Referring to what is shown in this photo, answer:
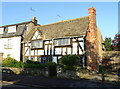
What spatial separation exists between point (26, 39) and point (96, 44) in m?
14.3

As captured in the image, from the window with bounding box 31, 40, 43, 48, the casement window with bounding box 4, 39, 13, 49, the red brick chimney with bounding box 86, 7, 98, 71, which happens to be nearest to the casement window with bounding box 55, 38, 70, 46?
the red brick chimney with bounding box 86, 7, 98, 71

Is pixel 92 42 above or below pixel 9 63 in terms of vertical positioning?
above

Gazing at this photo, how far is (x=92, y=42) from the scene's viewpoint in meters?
23.9

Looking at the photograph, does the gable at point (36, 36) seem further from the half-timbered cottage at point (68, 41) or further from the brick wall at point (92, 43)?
the brick wall at point (92, 43)

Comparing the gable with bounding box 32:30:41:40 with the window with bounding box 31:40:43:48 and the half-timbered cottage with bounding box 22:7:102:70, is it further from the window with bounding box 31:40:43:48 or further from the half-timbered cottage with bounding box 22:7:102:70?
the window with bounding box 31:40:43:48

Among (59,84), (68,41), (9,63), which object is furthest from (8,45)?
(59,84)

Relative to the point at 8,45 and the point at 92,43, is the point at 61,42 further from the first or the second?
the point at 8,45

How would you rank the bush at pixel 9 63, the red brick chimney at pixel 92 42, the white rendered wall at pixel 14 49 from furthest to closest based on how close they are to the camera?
the white rendered wall at pixel 14 49 → the bush at pixel 9 63 → the red brick chimney at pixel 92 42

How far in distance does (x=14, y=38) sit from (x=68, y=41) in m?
13.5

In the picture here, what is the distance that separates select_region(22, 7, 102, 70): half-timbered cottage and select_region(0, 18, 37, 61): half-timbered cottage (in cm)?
187

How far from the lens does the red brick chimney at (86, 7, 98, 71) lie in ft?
76.7

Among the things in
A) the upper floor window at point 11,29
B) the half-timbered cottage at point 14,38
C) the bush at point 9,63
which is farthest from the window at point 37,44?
the upper floor window at point 11,29

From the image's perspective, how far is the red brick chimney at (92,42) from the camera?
23.4m

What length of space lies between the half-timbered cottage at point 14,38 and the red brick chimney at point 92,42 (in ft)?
46.9
